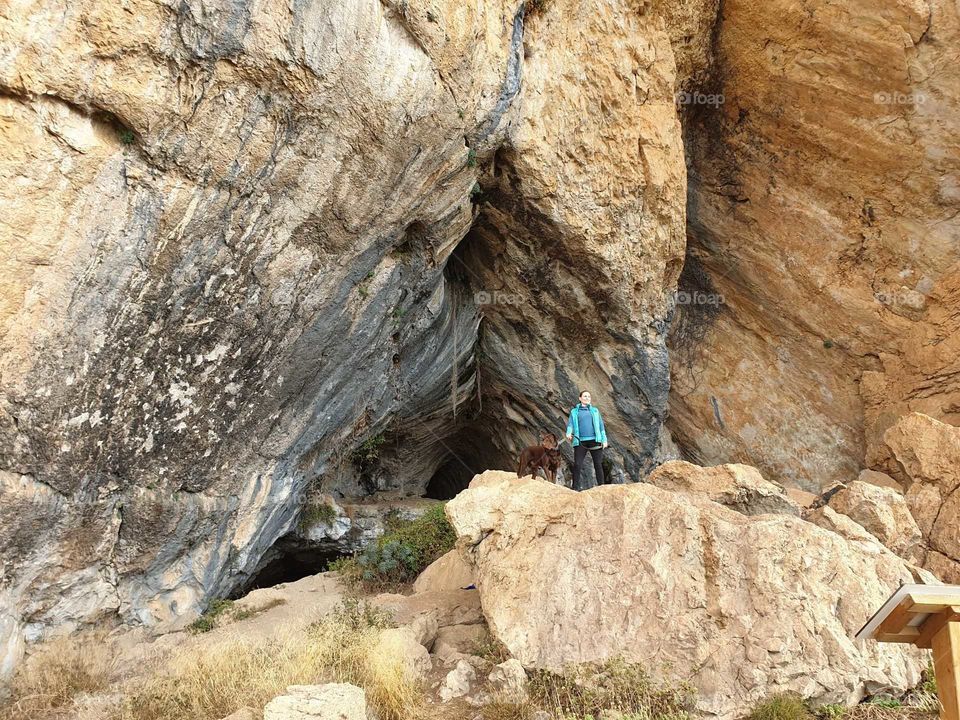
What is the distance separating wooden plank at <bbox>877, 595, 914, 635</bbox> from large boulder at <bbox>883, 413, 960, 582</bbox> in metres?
4.37

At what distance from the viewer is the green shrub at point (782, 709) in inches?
167

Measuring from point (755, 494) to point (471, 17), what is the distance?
17.1 feet

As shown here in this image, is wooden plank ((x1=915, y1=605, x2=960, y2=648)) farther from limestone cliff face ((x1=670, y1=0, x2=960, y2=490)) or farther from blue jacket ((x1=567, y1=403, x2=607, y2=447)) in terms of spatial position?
limestone cliff face ((x1=670, y1=0, x2=960, y2=490))

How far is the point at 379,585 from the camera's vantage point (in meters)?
8.03

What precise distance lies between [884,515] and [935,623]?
400cm

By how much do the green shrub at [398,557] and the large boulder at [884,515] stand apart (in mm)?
4341

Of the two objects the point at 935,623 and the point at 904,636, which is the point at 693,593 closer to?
the point at 904,636

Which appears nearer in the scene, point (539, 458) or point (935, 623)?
point (935, 623)

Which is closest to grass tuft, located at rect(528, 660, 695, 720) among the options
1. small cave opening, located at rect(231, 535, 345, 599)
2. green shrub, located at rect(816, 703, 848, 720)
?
green shrub, located at rect(816, 703, 848, 720)

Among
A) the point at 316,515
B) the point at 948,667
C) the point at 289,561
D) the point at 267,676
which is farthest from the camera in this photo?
the point at 289,561

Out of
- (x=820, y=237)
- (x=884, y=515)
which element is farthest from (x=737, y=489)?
(x=820, y=237)

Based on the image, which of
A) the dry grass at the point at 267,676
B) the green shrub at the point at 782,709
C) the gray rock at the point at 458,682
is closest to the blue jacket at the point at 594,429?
the dry grass at the point at 267,676

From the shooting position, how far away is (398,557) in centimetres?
831

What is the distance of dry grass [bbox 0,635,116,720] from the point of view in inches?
195
